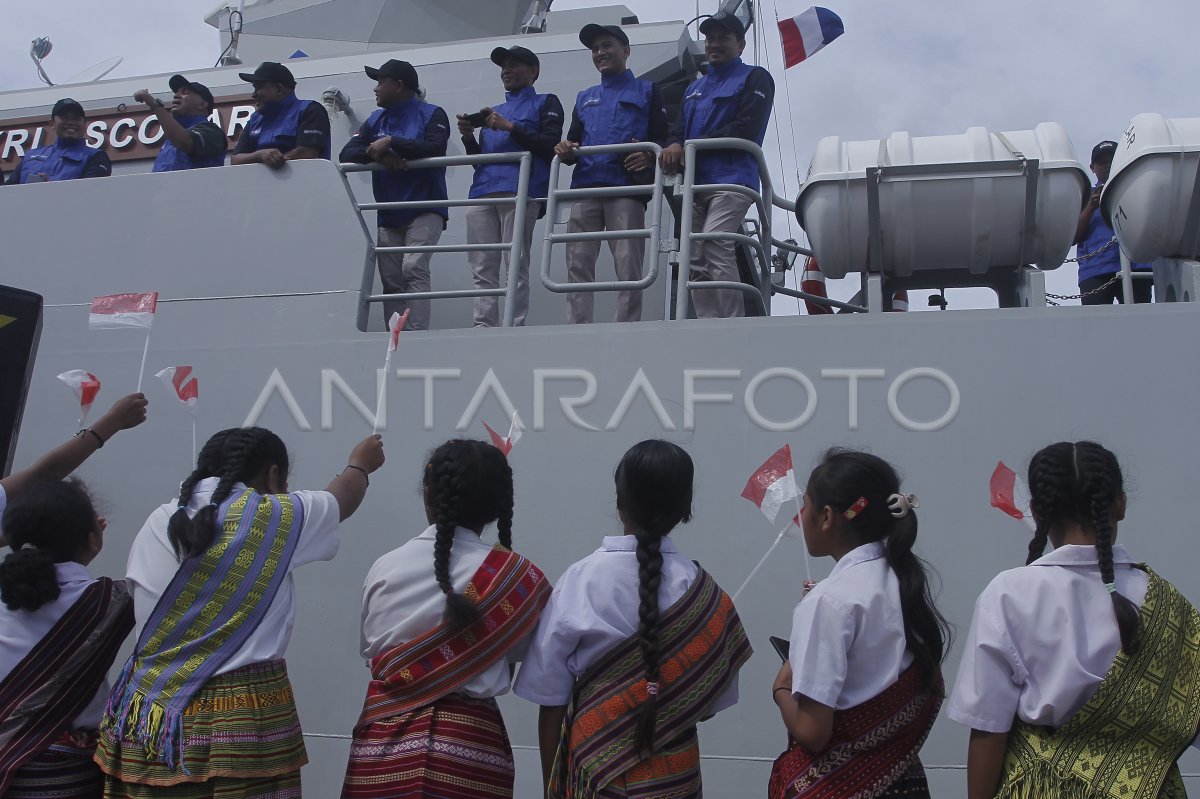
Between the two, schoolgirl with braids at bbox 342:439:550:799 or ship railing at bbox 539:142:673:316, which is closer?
schoolgirl with braids at bbox 342:439:550:799

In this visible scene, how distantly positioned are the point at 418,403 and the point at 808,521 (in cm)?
208

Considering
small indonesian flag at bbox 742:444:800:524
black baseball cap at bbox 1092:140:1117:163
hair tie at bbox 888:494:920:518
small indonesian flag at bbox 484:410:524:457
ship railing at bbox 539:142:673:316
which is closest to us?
hair tie at bbox 888:494:920:518

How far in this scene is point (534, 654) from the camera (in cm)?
241

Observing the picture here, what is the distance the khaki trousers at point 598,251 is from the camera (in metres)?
4.52

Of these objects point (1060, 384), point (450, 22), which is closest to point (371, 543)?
point (1060, 384)

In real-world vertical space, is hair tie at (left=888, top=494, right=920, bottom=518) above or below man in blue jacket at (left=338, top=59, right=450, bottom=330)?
below

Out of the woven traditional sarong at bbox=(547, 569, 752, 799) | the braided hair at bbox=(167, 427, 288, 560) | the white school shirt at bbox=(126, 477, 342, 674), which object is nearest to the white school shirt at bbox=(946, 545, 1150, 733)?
the woven traditional sarong at bbox=(547, 569, 752, 799)

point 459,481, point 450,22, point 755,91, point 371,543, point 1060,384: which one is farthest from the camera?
point 450,22

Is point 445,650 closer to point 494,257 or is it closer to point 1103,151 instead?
point 494,257

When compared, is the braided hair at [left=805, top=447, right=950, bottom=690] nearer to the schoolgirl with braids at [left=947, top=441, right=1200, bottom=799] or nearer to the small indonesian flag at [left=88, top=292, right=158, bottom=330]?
the schoolgirl with braids at [left=947, top=441, right=1200, bottom=799]

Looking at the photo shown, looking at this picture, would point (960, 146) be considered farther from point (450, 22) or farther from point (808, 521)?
point (450, 22)

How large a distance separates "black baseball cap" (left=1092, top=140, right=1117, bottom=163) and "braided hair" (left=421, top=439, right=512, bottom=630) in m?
4.44

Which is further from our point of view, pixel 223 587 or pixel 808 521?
pixel 223 587

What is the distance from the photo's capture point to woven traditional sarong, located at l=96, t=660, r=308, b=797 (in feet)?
8.11
